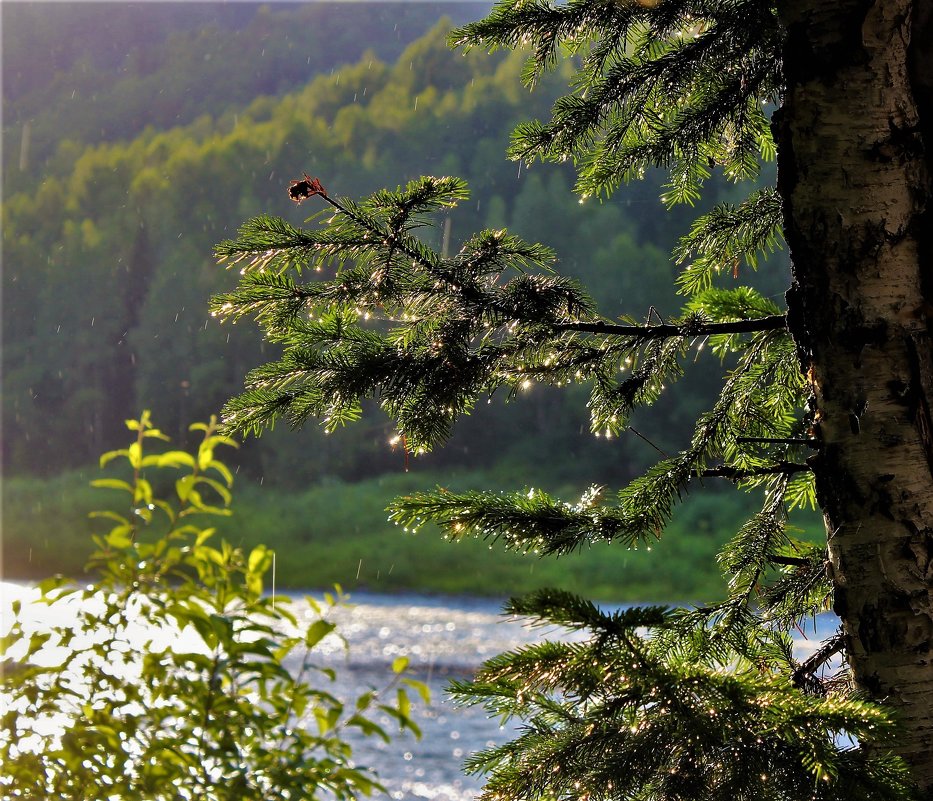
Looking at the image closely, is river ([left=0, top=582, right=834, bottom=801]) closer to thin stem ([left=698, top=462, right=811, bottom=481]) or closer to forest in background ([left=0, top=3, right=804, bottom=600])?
thin stem ([left=698, top=462, right=811, bottom=481])

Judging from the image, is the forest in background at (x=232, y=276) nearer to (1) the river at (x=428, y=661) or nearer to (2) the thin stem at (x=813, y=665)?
(1) the river at (x=428, y=661)

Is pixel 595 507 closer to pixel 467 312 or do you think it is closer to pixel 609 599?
pixel 467 312

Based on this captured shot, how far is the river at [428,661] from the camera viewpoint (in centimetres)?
855

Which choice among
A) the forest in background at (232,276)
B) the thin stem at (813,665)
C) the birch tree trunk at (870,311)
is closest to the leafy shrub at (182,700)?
the birch tree trunk at (870,311)

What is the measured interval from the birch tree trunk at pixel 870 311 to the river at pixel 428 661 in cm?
127

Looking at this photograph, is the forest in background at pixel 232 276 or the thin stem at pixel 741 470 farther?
the forest in background at pixel 232 276

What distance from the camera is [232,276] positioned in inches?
1130

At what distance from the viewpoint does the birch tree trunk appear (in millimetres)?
1346

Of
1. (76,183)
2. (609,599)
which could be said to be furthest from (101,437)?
(609,599)

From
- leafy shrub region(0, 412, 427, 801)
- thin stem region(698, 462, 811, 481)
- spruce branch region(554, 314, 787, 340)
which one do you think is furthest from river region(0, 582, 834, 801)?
thin stem region(698, 462, 811, 481)

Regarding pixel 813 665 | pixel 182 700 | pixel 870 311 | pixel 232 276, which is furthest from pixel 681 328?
pixel 232 276

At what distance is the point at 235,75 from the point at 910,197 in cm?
4089

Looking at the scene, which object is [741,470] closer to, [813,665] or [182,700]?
[813,665]

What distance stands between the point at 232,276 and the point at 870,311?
29.0 m
